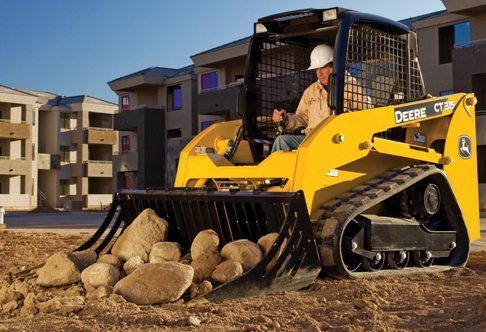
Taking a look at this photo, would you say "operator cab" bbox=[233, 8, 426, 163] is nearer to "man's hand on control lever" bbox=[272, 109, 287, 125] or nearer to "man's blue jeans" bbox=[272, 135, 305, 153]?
"man's hand on control lever" bbox=[272, 109, 287, 125]

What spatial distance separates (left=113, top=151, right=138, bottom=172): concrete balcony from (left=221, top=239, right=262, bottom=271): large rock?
1876 inches

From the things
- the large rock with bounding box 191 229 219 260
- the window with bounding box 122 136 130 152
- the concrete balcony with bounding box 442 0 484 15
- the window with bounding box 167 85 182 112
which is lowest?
the large rock with bounding box 191 229 219 260

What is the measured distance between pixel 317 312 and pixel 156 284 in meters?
1.37

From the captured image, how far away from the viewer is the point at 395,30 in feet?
27.3

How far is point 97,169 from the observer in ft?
226

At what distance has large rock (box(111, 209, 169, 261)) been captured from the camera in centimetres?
734

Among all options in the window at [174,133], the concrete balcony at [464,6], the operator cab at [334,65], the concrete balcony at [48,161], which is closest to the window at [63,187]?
the concrete balcony at [48,161]

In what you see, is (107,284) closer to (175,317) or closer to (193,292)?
(193,292)

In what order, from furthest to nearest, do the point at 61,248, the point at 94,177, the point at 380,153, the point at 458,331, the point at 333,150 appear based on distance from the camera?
the point at 94,177 → the point at 61,248 → the point at 380,153 → the point at 333,150 → the point at 458,331

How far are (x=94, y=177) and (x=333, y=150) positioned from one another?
6505cm

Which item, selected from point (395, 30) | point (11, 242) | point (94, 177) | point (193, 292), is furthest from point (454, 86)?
point (94, 177)

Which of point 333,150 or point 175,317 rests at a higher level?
point 333,150

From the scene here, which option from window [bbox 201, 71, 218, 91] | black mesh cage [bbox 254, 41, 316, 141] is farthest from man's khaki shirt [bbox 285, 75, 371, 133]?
window [bbox 201, 71, 218, 91]

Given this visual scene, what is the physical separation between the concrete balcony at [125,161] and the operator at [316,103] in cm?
4609
